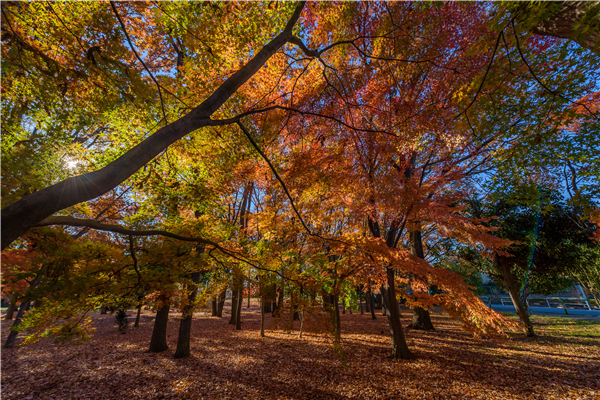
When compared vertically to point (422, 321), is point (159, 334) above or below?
above

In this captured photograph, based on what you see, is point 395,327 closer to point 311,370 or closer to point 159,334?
point 311,370

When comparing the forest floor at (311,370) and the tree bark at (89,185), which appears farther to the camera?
the forest floor at (311,370)

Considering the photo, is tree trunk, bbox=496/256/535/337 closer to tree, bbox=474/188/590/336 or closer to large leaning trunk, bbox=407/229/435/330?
tree, bbox=474/188/590/336

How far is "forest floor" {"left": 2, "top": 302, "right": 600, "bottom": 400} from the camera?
17.3 ft

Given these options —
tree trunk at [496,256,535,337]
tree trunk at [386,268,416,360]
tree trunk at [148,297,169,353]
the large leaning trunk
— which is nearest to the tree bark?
tree trunk at [386,268,416,360]

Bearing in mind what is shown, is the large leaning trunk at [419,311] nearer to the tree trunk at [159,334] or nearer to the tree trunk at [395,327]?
the tree trunk at [395,327]

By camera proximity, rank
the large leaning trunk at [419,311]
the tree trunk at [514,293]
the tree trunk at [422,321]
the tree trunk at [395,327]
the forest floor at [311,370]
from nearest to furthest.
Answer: the forest floor at [311,370], the tree trunk at [395,327], the tree trunk at [514,293], the large leaning trunk at [419,311], the tree trunk at [422,321]

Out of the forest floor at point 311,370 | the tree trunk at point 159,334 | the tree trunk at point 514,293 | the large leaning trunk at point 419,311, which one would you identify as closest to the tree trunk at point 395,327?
the forest floor at point 311,370

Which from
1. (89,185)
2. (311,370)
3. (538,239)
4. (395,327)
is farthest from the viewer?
(538,239)

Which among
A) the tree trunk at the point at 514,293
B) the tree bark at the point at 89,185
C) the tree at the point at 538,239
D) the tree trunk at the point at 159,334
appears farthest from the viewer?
the tree at the point at 538,239

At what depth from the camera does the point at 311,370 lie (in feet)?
22.0

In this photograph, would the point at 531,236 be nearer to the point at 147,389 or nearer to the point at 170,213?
the point at 170,213

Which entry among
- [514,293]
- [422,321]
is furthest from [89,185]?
[514,293]

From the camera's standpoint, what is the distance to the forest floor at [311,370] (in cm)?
527
